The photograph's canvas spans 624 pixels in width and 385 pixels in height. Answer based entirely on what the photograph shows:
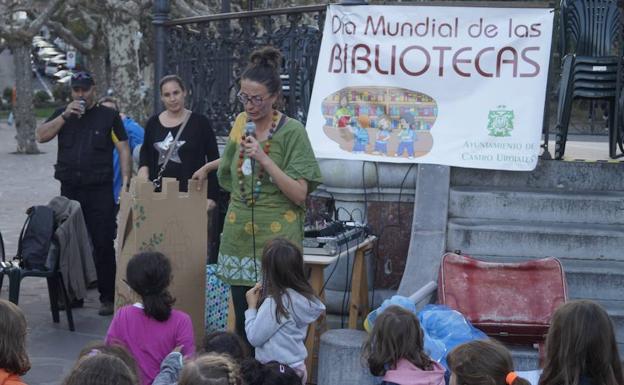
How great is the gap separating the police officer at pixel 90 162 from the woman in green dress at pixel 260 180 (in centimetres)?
244

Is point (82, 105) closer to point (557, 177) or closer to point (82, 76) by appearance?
point (82, 76)

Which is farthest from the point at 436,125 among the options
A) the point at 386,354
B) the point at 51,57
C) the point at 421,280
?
the point at 51,57

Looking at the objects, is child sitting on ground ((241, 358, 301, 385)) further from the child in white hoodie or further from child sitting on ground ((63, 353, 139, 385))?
child sitting on ground ((63, 353, 139, 385))

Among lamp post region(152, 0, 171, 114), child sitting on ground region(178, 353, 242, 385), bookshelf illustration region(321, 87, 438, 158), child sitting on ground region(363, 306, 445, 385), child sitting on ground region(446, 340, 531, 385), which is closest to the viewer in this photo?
child sitting on ground region(178, 353, 242, 385)

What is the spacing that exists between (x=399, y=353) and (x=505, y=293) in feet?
6.64

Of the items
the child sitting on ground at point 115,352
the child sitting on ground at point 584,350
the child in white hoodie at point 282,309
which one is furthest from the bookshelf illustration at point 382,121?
the child sitting on ground at point 115,352

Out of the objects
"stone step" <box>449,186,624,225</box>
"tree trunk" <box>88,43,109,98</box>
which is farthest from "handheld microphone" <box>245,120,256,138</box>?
"tree trunk" <box>88,43,109,98</box>

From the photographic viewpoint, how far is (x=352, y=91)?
759cm

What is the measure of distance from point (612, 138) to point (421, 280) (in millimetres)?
2313

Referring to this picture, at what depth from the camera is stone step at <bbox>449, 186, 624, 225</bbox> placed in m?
7.26

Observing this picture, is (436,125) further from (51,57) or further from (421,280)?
(51,57)

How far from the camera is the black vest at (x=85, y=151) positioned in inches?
321

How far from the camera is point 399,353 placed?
180 inches

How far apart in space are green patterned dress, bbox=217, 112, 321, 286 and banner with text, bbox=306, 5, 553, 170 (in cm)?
166
